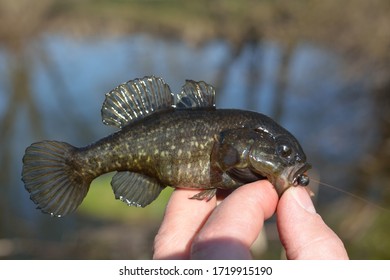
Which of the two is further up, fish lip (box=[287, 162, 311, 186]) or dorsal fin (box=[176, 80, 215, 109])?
dorsal fin (box=[176, 80, 215, 109])

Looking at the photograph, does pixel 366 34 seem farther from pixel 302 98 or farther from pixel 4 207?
pixel 4 207

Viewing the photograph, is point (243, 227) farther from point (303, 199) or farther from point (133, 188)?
point (133, 188)

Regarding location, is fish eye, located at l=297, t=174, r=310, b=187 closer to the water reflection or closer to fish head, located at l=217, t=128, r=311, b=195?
fish head, located at l=217, t=128, r=311, b=195

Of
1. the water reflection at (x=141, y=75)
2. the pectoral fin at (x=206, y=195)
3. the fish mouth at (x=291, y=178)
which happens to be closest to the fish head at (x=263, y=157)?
the fish mouth at (x=291, y=178)

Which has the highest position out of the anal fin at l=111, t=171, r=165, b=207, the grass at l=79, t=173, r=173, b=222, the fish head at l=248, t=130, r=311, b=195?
the fish head at l=248, t=130, r=311, b=195

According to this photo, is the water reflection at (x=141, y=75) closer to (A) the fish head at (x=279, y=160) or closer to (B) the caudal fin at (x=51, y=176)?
(B) the caudal fin at (x=51, y=176)

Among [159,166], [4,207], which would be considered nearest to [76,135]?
[4,207]

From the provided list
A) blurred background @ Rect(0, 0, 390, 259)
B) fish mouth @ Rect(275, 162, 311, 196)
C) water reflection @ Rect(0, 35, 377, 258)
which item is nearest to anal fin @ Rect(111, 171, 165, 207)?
fish mouth @ Rect(275, 162, 311, 196)
